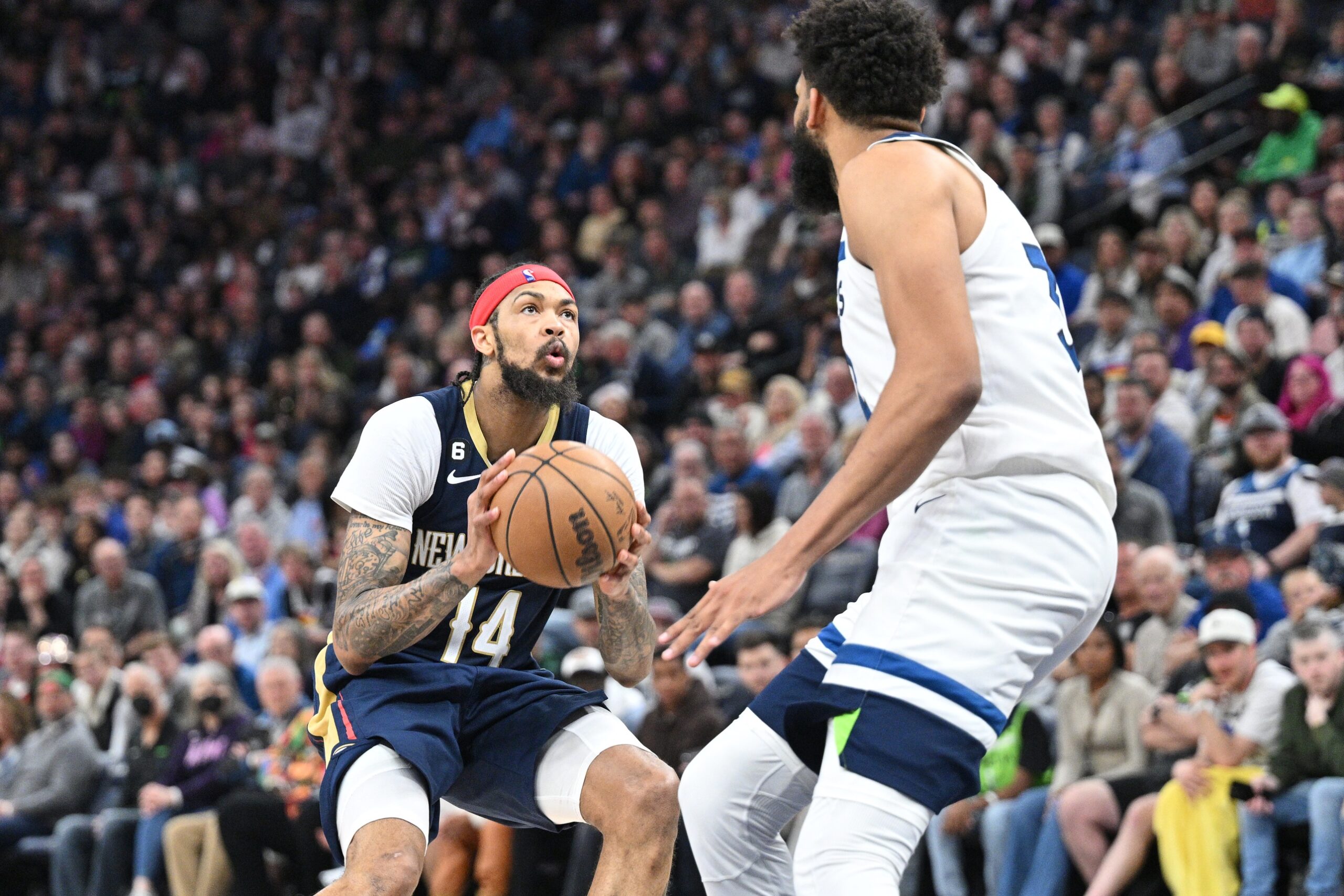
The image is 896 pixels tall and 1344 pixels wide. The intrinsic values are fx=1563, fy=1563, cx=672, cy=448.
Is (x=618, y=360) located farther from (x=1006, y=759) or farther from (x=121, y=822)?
(x=1006, y=759)

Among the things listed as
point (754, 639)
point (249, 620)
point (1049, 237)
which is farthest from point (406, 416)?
point (1049, 237)

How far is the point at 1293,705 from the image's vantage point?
6758 millimetres

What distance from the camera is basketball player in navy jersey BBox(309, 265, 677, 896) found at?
4.26 metres

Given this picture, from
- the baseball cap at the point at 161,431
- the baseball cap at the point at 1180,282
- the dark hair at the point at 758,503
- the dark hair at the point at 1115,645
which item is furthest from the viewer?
the baseball cap at the point at 161,431

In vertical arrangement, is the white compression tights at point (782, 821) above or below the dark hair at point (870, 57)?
below

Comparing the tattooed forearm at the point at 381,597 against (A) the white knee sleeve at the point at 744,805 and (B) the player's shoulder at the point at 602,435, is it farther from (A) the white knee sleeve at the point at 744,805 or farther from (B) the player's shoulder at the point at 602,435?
(A) the white knee sleeve at the point at 744,805

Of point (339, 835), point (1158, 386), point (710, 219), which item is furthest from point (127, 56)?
point (339, 835)

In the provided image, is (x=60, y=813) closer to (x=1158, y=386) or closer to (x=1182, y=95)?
(x=1158, y=386)

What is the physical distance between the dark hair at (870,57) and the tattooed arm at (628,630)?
1.51 meters

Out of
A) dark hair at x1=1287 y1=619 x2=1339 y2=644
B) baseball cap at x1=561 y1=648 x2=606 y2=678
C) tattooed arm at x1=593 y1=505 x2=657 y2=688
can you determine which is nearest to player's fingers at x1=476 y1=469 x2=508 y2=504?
tattooed arm at x1=593 y1=505 x2=657 y2=688

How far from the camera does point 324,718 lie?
4.65 m

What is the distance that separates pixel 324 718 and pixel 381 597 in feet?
1.88

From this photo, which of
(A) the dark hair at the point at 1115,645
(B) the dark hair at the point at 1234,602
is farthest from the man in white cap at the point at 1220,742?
(A) the dark hair at the point at 1115,645

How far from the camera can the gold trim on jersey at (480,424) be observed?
4680 millimetres
